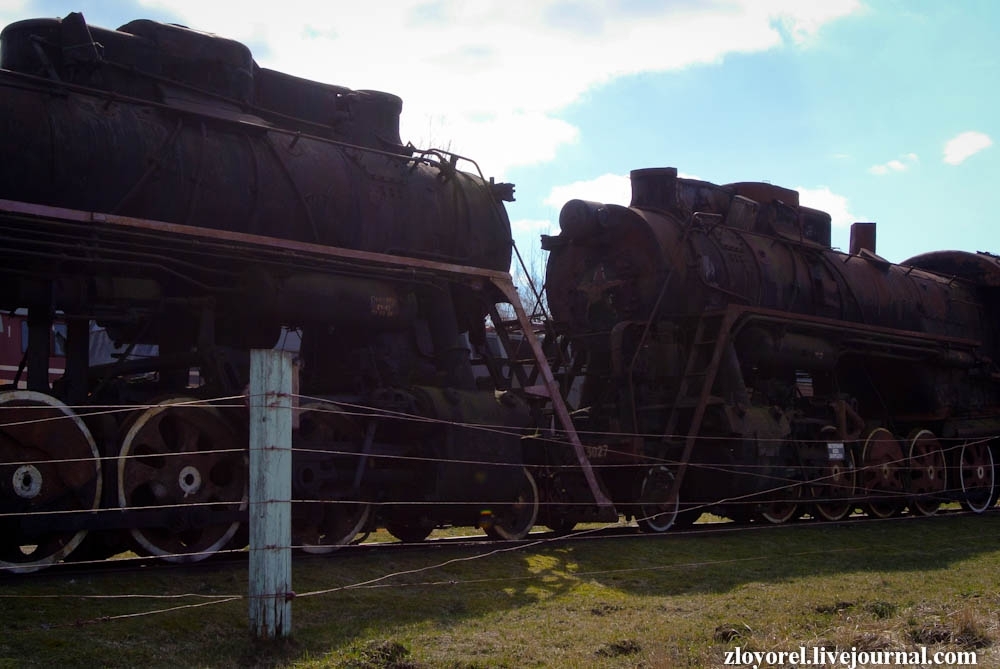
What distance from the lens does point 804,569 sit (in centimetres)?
919

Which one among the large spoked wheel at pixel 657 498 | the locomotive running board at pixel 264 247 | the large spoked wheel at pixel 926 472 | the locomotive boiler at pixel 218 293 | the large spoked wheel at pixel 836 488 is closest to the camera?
the locomotive running board at pixel 264 247

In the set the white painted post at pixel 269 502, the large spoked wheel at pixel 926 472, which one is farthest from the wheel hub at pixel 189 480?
the large spoked wheel at pixel 926 472

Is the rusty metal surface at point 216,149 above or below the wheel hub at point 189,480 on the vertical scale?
above

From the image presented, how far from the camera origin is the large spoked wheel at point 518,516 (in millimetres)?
10578

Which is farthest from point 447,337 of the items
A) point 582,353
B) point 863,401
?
point 863,401

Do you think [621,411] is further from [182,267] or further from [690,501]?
[182,267]

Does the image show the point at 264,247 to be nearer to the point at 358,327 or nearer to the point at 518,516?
the point at 358,327

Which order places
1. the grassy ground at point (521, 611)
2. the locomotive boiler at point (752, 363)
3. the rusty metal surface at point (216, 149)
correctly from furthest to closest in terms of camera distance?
the locomotive boiler at point (752, 363), the rusty metal surface at point (216, 149), the grassy ground at point (521, 611)

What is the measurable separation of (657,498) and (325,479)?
4884 mm

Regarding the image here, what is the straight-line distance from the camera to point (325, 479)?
8.84m

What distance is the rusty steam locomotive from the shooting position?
7.68 meters

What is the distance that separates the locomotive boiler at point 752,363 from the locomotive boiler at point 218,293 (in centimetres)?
231

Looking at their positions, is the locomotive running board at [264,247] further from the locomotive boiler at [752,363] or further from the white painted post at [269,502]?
the white painted post at [269,502]

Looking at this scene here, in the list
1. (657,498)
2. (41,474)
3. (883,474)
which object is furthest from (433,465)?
(883,474)
